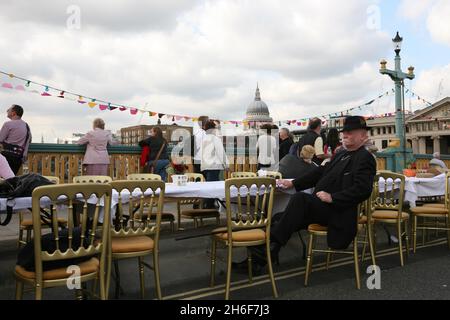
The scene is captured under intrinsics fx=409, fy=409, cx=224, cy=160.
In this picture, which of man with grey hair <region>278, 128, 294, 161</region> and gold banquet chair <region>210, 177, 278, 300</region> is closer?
gold banquet chair <region>210, 177, 278, 300</region>

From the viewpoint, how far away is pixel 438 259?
5.05 meters

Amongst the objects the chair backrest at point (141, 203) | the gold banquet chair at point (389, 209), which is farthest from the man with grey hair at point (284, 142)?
the chair backrest at point (141, 203)

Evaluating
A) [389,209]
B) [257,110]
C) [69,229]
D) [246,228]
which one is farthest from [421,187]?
[257,110]

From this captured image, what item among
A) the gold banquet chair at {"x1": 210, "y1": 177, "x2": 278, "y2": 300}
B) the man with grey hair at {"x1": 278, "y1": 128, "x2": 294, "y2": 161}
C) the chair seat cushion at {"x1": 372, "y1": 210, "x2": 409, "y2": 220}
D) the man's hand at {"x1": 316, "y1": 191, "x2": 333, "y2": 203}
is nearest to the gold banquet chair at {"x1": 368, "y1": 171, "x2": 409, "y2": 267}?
the chair seat cushion at {"x1": 372, "y1": 210, "x2": 409, "y2": 220}

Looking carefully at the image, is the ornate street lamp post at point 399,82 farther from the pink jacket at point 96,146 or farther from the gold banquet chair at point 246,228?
the gold banquet chair at point 246,228

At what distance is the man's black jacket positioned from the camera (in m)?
3.93

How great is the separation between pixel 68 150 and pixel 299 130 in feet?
43.1

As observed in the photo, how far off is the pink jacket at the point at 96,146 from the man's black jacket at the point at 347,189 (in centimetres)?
474

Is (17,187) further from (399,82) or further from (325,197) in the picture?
(399,82)

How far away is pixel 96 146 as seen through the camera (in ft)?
25.3

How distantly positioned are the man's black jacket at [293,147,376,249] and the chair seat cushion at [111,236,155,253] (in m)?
1.72

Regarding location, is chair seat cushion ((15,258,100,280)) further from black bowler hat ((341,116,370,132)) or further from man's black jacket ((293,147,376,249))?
black bowler hat ((341,116,370,132))
